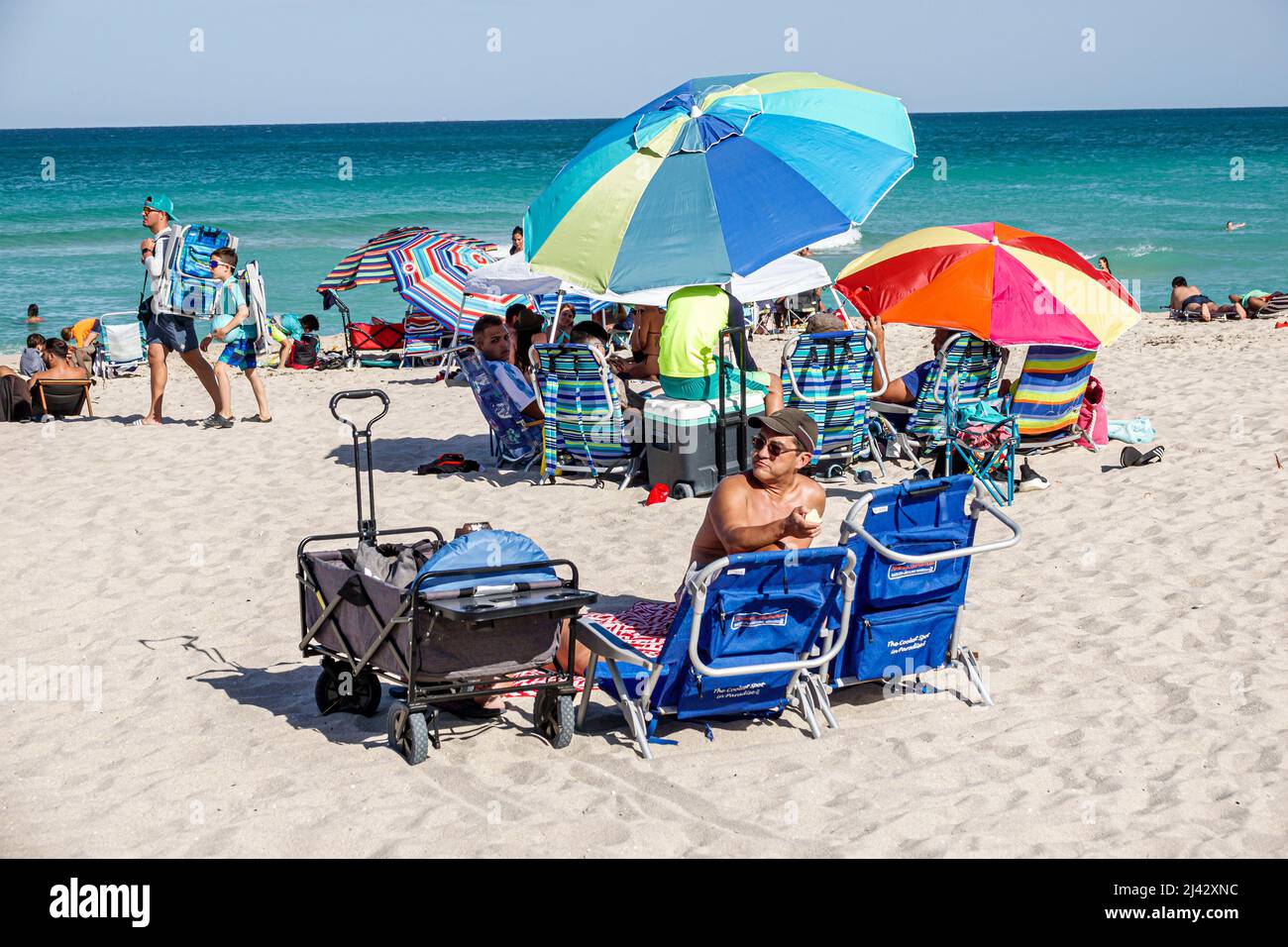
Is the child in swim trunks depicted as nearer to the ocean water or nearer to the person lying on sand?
the ocean water

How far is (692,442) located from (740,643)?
11.7ft

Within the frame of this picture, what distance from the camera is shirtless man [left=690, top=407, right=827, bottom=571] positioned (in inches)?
183

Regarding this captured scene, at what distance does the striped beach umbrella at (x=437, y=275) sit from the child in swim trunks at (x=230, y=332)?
10.1 feet

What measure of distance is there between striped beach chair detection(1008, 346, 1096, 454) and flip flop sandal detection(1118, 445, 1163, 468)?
0.56 metres

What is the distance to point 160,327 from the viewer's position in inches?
416

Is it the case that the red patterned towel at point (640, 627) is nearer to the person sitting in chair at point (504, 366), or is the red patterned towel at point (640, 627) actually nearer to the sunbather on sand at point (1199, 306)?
the person sitting in chair at point (504, 366)

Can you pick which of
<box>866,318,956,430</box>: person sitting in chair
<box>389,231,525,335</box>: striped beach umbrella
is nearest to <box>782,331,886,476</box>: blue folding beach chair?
<box>866,318,956,430</box>: person sitting in chair

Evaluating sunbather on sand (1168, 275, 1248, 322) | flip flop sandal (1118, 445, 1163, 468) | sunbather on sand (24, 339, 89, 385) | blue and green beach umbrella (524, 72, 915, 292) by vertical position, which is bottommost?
flip flop sandal (1118, 445, 1163, 468)

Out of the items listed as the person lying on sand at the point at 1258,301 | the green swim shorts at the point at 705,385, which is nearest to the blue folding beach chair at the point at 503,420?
the green swim shorts at the point at 705,385

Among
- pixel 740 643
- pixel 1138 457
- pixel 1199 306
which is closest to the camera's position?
pixel 740 643

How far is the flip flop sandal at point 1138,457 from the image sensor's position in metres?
8.30

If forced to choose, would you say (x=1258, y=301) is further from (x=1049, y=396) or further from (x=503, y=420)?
(x=503, y=420)

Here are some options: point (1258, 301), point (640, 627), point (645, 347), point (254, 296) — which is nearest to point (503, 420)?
point (645, 347)
